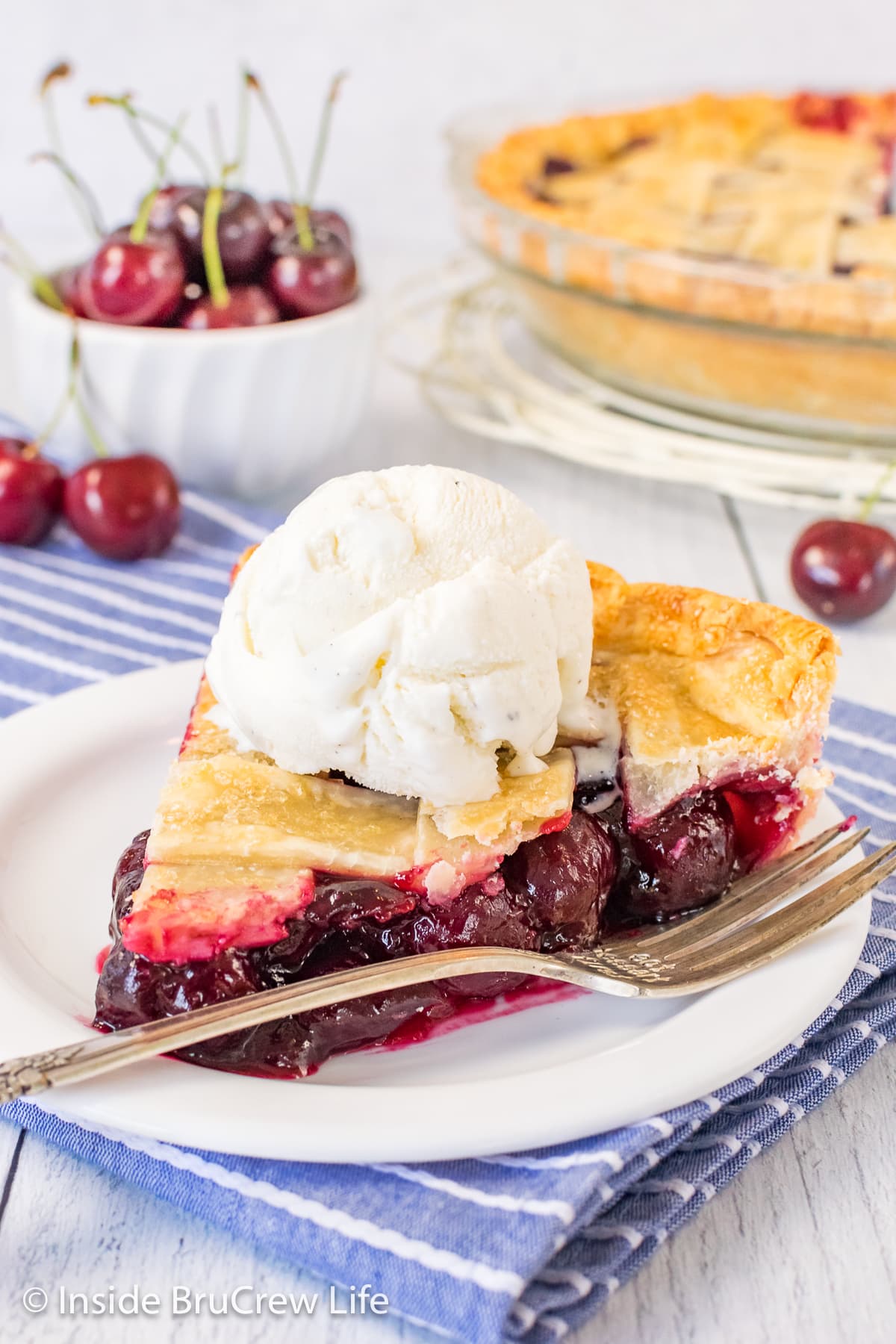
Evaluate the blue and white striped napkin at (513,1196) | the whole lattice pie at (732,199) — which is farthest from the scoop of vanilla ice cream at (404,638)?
the whole lattice pie at (732,199)

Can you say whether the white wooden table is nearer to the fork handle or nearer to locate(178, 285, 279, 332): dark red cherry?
the fork handle

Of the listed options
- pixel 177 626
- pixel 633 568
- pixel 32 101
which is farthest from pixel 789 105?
pixel 177 626

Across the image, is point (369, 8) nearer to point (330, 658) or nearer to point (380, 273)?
point (380, 273)

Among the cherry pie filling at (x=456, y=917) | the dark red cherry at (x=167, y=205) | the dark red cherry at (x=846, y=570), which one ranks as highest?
the dark red cherry at (x=167, y=205)

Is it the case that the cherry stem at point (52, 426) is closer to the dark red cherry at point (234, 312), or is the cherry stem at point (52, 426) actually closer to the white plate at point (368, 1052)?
the dark red cherry at point (234, 312)

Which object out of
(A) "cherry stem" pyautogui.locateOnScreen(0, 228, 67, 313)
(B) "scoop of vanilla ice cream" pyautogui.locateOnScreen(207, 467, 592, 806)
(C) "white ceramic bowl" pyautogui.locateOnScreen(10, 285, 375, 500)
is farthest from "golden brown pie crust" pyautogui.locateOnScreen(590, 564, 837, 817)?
(A) "cherry stem" pyautogui.locateOnScreen(0, 228, 67, 313)

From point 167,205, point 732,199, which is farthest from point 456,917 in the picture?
point 732,199
